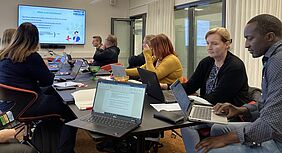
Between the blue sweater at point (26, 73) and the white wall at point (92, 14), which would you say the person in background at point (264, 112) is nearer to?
the blue sweater at point (26, 73)

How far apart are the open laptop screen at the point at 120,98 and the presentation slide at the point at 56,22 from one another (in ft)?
20.4

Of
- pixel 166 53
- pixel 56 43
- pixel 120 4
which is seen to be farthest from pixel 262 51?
pixel 120 4

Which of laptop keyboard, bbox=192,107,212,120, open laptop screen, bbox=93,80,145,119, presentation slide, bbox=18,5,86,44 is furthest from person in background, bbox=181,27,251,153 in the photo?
presentation slide, bbox=18,5,86,44

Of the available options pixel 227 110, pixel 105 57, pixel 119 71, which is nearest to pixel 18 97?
pixel 119 71

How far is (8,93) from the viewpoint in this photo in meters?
2.16

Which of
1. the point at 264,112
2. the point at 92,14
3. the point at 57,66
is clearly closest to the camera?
the point at 264,112

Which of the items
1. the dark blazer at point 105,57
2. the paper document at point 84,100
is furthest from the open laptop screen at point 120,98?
the dark blazer at point 105,57

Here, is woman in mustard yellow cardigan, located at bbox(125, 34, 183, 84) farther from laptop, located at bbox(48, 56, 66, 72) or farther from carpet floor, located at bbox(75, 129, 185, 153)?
laptop, located at bbox(48, 56, 66, 72)

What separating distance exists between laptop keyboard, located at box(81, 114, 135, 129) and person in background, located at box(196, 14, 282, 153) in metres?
0.43

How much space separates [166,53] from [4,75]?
5.03 feet

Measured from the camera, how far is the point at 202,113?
156 centimetres

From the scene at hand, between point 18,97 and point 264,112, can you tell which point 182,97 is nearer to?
point 264,112

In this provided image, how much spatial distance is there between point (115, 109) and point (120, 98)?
67 millimetres

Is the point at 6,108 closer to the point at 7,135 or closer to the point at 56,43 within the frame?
the point at 7,135
